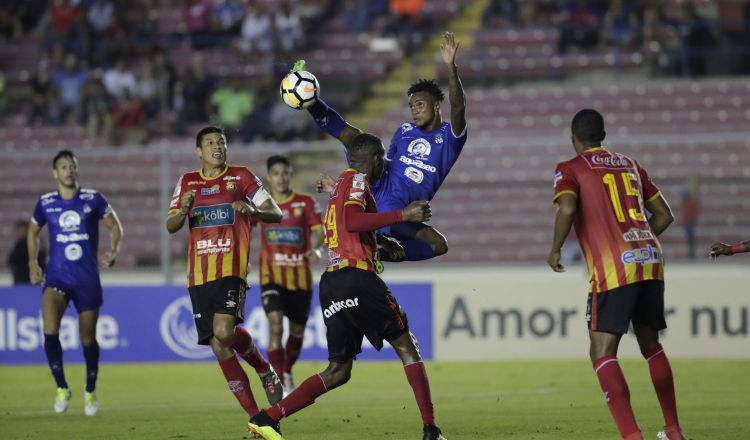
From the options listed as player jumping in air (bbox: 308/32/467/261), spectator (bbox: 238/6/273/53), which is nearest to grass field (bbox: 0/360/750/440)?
player jumping in air (bbox: 308/32/467/261)

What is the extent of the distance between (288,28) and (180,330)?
9665 mm

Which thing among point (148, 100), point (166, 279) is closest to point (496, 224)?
point (166, 279)

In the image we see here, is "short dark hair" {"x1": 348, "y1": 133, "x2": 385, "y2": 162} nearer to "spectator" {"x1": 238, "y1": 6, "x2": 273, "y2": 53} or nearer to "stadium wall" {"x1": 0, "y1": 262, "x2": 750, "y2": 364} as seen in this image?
"stadium wall" {"x1": 0, "y1": 262, "x2": 750, "y2": 364}

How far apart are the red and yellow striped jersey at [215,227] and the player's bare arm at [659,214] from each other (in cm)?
325

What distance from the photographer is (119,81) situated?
25422 mm

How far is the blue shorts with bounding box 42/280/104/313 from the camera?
41.4ft

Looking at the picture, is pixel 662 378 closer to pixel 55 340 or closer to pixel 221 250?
pixel 221 250

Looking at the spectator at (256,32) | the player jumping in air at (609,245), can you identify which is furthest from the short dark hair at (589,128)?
the spectator at (256,32)

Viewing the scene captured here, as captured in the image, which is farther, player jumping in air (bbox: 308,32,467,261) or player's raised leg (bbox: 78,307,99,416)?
player's raised leg (bbox: 78,307,99,416)

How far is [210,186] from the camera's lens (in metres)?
10.2

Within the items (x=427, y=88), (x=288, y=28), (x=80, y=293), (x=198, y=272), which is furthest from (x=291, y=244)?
(x=288, y=28)

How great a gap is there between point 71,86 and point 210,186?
16.2 metres

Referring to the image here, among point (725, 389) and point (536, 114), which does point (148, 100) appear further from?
point (725, 389)

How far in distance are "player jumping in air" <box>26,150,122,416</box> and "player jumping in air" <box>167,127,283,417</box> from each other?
2433 mm
